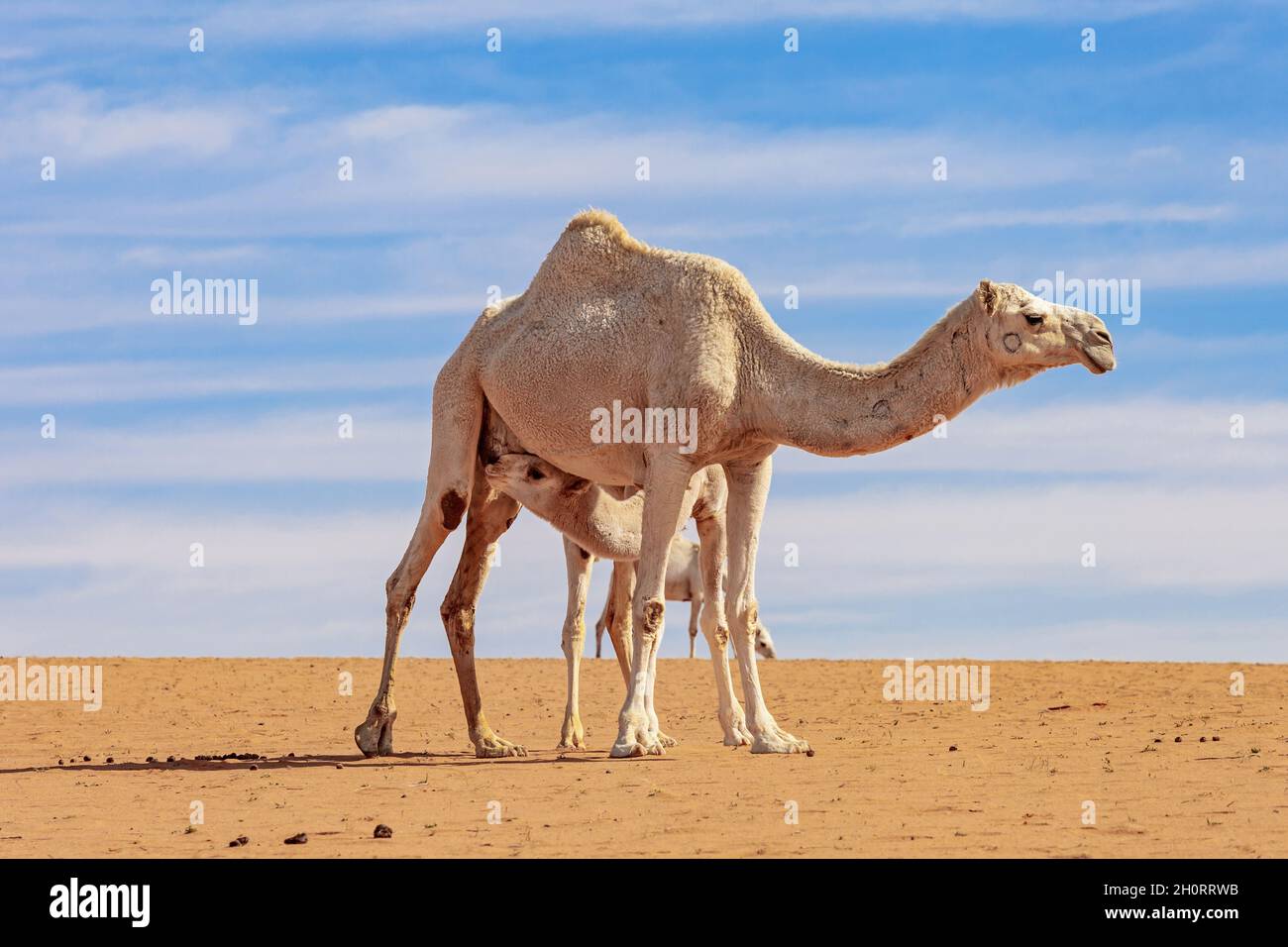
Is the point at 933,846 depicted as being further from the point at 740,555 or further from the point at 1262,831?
the point at 740,555

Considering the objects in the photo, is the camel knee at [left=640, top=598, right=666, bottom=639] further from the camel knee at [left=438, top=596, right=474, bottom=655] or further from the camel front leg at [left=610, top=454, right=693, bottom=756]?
the camel knee at [left=438, top=596, right=474, bottom=655]

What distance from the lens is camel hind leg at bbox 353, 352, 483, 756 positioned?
17.5 metres

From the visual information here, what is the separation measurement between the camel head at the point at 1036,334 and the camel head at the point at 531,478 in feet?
15.6

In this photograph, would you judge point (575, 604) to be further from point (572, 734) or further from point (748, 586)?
point (748, 586)

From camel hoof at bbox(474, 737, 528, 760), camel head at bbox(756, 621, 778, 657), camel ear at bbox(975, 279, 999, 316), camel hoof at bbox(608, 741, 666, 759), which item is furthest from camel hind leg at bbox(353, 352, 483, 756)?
camel head at bbox(756, 621, 778, 657)

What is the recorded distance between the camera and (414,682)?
96.3 feet

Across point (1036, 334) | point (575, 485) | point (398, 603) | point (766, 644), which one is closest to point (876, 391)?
point (1036, 334)

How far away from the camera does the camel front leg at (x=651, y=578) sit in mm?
15086

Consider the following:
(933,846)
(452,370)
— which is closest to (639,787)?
(933,846)

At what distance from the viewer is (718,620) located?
1648cm

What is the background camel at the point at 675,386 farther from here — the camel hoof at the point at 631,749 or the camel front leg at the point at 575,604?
the camel front leg at the point at 575,604

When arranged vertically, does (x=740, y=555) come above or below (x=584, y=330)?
below

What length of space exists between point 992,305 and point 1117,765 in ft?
13.2
